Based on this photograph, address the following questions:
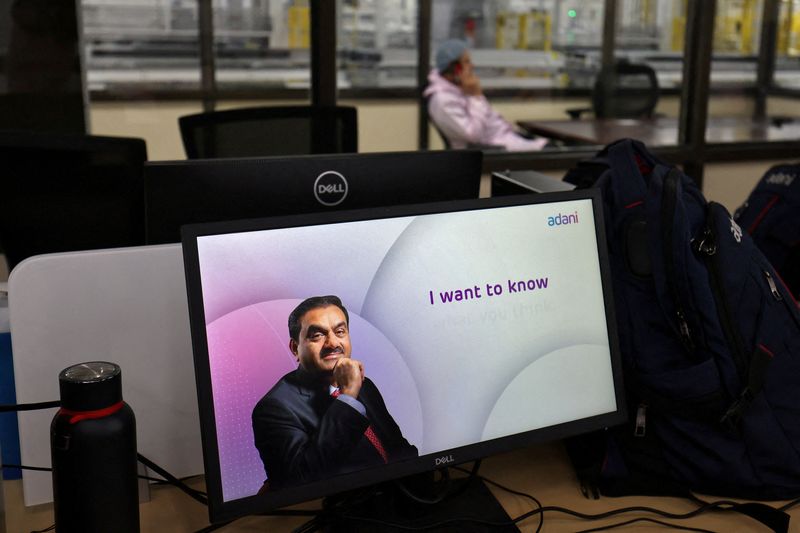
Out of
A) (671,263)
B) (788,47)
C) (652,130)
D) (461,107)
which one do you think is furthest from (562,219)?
(788,47)

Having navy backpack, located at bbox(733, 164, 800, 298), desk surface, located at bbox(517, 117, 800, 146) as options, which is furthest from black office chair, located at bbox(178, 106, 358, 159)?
desk surface, located at bbox(517, 117, 800, 146)

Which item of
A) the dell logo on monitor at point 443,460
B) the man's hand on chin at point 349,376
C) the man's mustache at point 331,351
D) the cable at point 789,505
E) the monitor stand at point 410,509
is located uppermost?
Answer: the man's mustache at point 331,351

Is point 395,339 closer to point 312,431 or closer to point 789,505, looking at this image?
point 312,431

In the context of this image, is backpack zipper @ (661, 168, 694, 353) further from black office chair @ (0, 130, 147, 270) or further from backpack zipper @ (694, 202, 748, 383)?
black office chair @ (0, 130, 147, 270)

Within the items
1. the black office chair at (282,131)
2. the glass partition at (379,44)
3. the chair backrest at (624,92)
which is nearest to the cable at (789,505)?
the black office chair at (282,131)

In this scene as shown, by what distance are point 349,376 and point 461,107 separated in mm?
3266

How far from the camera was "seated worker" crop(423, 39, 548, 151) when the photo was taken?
13.4 ft

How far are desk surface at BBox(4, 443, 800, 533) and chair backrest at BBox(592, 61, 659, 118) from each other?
12.4 ft

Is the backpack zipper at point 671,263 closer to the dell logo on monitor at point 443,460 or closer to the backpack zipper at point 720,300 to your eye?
the backpack zipper at point 720,300

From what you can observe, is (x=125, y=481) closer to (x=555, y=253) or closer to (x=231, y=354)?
(x=231, y=354)

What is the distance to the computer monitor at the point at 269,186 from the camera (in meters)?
1.23

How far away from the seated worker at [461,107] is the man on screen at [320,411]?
3.13 m

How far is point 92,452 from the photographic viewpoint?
0.87 metres

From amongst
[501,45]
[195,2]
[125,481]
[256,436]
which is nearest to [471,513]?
[256,436]
